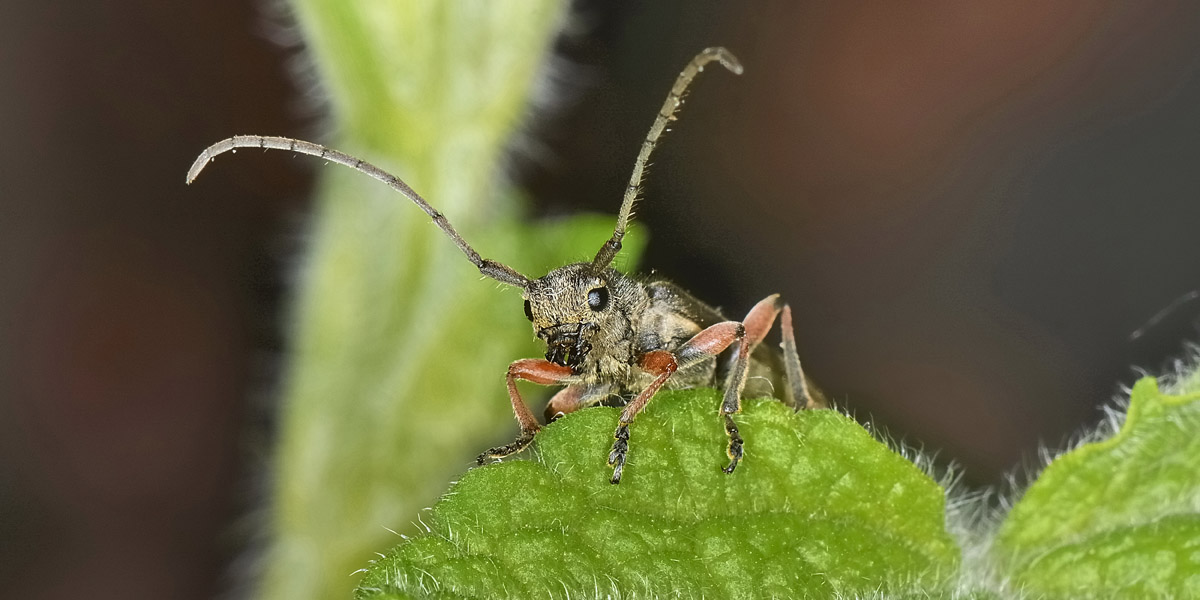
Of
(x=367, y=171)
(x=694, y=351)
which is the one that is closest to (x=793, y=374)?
(x=694, y=351)

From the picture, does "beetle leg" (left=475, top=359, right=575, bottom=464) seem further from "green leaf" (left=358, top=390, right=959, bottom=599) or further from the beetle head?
"green leaf" (left=358, top=390, right=959, bottom=599)

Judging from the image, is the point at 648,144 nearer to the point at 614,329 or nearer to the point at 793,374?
the point at 614,329

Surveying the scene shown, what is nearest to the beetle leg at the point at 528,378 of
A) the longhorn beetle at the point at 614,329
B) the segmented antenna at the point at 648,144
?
the longhorn beetle at the point at 614,329

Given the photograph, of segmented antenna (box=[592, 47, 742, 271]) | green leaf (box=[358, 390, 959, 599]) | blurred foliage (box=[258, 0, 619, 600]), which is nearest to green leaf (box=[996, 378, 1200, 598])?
green leaf (box=[358, 390, 959, 599])

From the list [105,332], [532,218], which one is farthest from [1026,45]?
[105,332]

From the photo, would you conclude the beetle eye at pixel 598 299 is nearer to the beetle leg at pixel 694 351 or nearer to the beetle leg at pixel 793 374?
the beetle leg at pixel 694 351

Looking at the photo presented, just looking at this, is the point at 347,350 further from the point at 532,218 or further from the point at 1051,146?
the point at 1051,146

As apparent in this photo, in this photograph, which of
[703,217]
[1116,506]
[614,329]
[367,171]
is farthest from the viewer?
[703,217]
